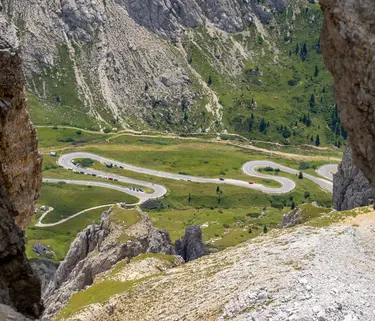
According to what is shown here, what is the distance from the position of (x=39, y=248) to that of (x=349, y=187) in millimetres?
88740

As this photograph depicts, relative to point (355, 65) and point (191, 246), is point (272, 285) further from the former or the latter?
point (191, 246)

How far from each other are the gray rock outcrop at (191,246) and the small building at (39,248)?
165 ft

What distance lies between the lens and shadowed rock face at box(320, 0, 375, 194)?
112 ft

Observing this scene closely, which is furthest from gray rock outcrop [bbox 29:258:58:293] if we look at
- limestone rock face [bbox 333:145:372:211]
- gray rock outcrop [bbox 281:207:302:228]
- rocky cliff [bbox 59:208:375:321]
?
limestone rock face [bbox 333:145:372:211]

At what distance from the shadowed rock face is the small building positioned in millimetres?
113377

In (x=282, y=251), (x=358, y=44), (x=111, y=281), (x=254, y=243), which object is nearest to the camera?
(x=358, y=44)

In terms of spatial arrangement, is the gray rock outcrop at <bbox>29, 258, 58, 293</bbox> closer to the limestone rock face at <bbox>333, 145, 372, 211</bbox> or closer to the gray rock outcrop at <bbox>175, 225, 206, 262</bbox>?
the gray rock outcrop at <bbox>175, 225, 206, 262</bbox>

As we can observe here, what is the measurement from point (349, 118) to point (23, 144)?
2820 cm

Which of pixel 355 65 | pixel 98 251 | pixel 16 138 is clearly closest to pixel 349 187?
pixel 98 251

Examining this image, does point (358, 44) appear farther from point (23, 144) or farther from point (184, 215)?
point (184, 215)

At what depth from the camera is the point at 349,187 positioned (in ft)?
349

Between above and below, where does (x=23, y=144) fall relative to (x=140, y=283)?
above

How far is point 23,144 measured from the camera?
39781mm

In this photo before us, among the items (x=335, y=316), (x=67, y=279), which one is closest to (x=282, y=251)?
(x=335, y=316)
